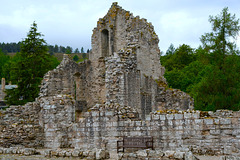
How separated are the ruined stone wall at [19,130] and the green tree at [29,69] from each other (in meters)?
16.0

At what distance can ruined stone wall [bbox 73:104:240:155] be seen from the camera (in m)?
12.0

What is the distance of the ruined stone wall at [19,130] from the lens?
15.6 metres

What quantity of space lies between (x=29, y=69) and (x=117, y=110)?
21.3 metres

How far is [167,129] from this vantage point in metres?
12.8

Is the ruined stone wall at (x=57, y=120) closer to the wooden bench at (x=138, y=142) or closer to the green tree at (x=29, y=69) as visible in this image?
the wooden bench at (x=138, y=142)

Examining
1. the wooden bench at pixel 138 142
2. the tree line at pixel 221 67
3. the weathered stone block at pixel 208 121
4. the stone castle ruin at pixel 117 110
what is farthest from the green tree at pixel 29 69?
the weathered stone block at pixel 208 121

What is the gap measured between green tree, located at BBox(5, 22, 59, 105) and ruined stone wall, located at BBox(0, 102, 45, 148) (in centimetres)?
1596

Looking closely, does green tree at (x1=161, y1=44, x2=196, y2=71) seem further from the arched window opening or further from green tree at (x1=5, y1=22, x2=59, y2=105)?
the arched window opening

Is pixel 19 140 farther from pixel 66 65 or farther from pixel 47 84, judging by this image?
pixel 66 65

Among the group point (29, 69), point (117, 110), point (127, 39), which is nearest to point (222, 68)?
point (127, 39)

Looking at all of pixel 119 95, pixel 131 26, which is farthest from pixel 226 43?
pixel 119 95

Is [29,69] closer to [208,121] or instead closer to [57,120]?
[57,120]

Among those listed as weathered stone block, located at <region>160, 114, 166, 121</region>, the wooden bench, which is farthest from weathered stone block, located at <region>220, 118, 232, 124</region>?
the wooden bench

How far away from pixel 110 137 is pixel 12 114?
5512 mm
